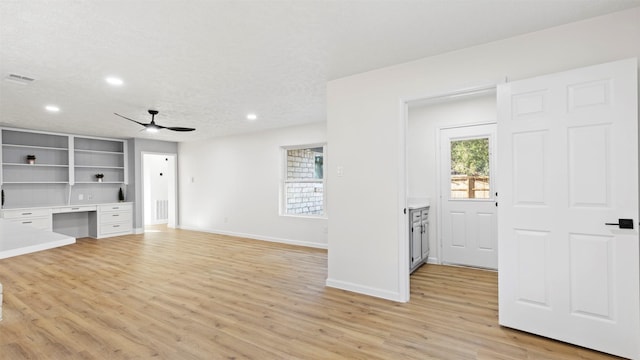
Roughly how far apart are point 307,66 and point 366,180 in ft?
4.48

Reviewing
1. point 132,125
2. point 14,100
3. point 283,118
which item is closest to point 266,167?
point 283,118

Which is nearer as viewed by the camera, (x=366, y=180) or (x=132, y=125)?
(x=366, y=180)

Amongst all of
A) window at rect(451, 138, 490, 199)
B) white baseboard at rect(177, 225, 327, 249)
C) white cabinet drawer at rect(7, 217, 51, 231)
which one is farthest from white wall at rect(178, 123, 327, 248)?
white cabinet drawer at rect(7, 217, 51, 231)

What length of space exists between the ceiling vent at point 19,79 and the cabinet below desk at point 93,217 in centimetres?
407

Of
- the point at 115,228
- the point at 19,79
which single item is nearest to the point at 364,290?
the point at 19,79

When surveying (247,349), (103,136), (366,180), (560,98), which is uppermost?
(103,136)

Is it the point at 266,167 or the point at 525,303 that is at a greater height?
the point at 266,167

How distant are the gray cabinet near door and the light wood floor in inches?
7.1

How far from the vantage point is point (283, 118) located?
573cm

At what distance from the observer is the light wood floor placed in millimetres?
2297

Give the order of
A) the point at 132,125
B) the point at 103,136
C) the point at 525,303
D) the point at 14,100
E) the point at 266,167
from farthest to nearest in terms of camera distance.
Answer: the point at 103,136 < the point at 266,167 < the point at 132,125 < the point at 14,100 < the point at 525,303

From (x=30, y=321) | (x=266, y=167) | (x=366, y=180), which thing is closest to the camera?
(x=30, y=321)

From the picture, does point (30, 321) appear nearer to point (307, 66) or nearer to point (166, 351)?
point (166, 351)

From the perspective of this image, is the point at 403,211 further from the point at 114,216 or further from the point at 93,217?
the point at 93,217
